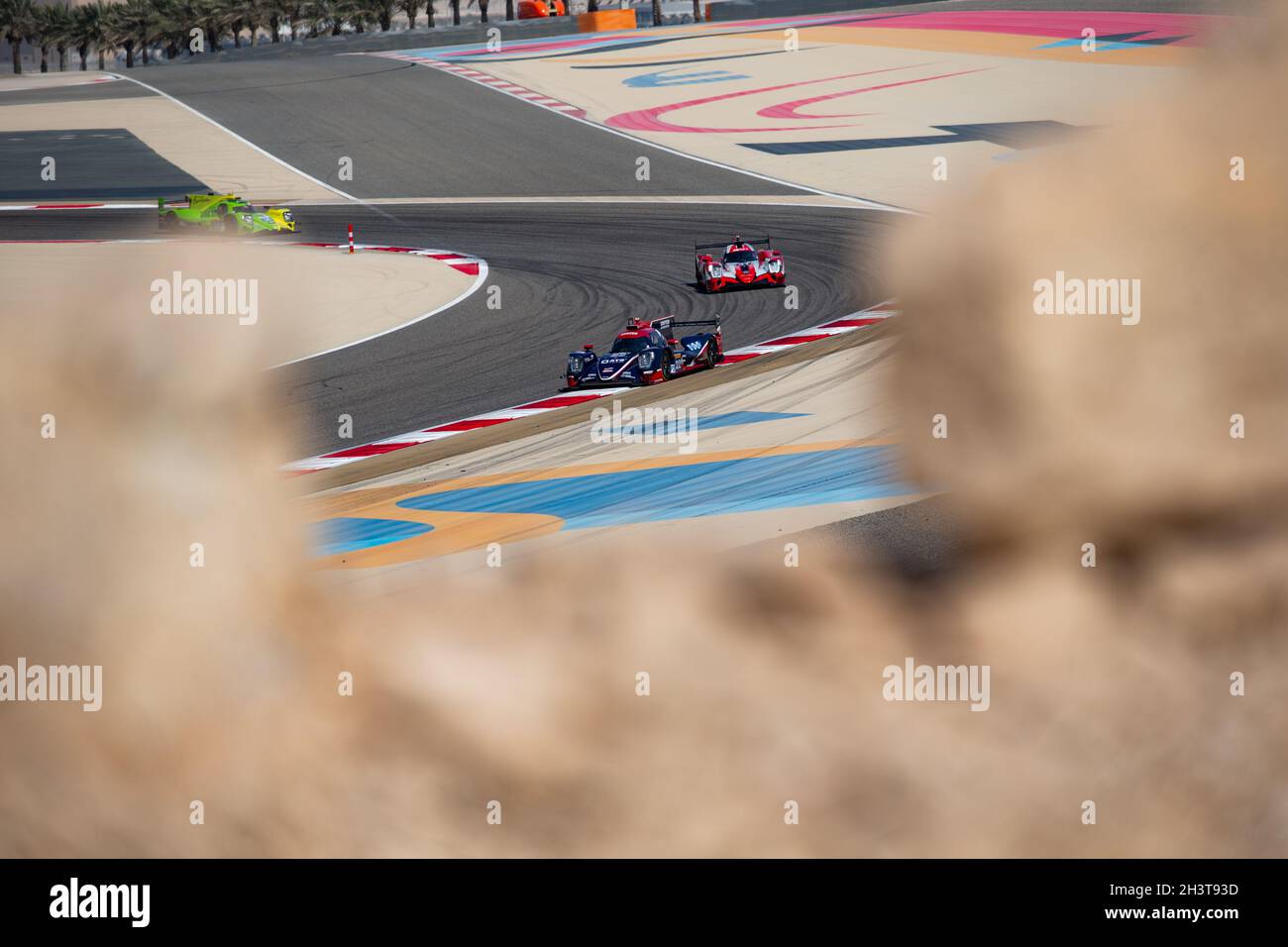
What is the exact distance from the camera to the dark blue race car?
14.0 m

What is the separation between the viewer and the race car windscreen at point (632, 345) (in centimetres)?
1427

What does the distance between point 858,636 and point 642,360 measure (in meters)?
9.97

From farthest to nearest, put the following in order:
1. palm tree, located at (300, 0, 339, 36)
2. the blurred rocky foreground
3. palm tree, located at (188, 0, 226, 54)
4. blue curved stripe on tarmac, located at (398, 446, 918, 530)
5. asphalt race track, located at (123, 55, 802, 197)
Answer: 1. palm tree, located at (188, 0, 226, 54)
2. palm tree, located at (300, 0, 339, 36)
3. asphalt race track, located at (123, 55, 802, 197)
4. blue curved stripe on tarmac, located at (398, 446, 918, 530)
5. the blurred rocky foreground

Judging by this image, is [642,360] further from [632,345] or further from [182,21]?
[182,21]

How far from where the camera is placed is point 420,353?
1622cm

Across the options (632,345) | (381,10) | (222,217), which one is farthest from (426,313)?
(381,10)

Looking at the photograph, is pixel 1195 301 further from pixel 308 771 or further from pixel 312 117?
pixel 312 117

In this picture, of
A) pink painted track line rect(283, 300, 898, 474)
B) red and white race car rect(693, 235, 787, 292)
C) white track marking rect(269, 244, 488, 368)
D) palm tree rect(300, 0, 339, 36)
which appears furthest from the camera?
palm tree rect(300, 0, 339, 36)

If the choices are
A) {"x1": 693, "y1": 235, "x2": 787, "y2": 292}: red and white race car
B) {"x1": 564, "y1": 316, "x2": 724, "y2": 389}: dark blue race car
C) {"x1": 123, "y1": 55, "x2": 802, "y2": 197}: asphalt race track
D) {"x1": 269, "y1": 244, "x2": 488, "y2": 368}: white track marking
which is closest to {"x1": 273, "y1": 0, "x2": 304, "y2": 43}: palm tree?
{"x1": 123, "y1": 55, "x2": 802, "y2": 197}: asphalt race track

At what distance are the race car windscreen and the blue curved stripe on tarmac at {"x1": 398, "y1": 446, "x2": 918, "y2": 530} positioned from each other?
16.2 feet

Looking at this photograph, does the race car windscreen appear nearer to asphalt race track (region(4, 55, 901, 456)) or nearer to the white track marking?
asphalt race track (region(4, 55, 901, 456))

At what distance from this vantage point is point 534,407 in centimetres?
1345

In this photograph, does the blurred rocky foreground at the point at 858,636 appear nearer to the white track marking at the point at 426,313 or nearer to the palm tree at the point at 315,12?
the white track marking at the point at 426,313

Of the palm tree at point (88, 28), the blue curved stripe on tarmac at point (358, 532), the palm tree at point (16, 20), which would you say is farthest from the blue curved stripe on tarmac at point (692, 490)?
the palm tree at point (88, 28)
